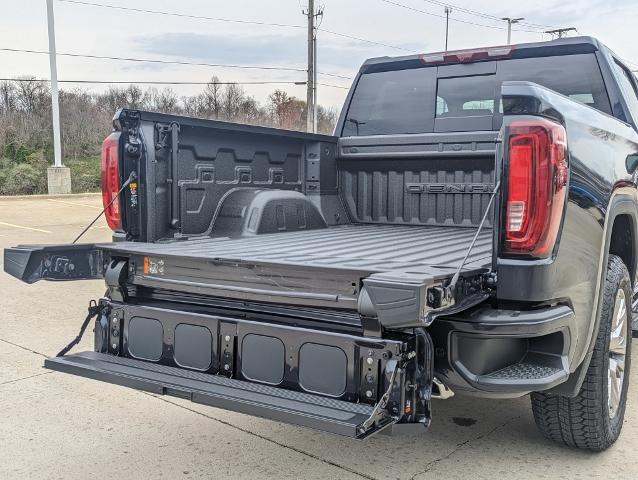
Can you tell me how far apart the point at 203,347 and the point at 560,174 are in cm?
165

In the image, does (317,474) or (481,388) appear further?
(317,474)

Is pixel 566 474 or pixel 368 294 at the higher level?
pixel 368 294

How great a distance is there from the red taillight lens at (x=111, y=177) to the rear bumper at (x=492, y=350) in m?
1.86

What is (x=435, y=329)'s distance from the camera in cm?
267

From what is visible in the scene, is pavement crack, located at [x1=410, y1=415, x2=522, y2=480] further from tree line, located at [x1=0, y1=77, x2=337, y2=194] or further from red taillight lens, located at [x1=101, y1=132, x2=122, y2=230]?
tree line, located at [x1=0, y1=77, x2=337, y2=194]

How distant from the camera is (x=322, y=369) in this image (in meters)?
2.71

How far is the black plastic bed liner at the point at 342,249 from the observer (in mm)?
2898

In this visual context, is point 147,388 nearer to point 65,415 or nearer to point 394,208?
point 65,415

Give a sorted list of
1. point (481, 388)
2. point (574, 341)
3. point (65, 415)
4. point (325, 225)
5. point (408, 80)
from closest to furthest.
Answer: point (481, 388) < point (574, 341) < point (65, 415) < point (325, 225) < point (408, 80)

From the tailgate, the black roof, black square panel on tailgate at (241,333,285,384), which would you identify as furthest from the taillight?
the black roof

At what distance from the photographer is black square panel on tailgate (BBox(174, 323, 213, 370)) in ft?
9.86

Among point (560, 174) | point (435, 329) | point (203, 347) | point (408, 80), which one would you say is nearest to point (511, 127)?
point (560, 174)

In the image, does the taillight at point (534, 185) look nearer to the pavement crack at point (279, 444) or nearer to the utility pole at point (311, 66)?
the pavement crack at point (279, 444)

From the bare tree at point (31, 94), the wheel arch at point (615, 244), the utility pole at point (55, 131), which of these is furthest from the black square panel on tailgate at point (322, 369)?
the bare tree at point (31, 94)
